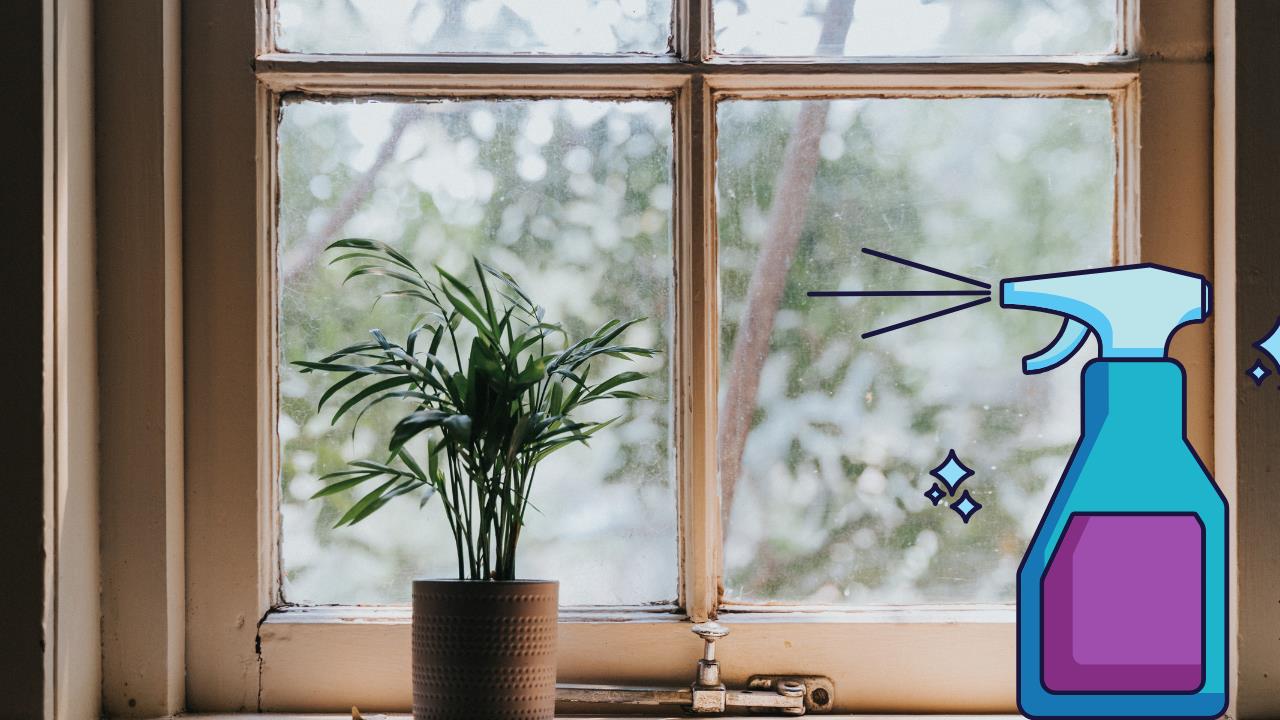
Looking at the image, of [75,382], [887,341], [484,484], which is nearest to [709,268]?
[887,341]

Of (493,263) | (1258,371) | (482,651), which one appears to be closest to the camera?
(482,651)

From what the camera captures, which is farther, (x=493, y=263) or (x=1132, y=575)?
(x=493, y=263)

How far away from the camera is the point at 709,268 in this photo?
4.69 ft

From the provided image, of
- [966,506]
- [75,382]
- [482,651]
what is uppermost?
[75,382]

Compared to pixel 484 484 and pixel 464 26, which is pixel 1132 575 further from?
pixel 464 26

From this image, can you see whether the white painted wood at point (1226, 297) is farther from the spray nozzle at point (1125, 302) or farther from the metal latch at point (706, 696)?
the metal latch at point (706, 696)

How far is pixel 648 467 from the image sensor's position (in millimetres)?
1452

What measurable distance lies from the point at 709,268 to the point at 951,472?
37 cm

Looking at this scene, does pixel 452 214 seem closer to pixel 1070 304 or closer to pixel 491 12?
pixel 491 12

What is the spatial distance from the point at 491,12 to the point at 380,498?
614mm

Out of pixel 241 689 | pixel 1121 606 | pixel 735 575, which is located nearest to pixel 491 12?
pixel 735 575

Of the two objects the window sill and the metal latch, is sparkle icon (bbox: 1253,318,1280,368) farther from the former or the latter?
the metal latch

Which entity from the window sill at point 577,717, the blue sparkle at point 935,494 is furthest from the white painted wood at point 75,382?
the blue sparkle at point 935,494

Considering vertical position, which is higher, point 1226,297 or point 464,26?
point 464,26
